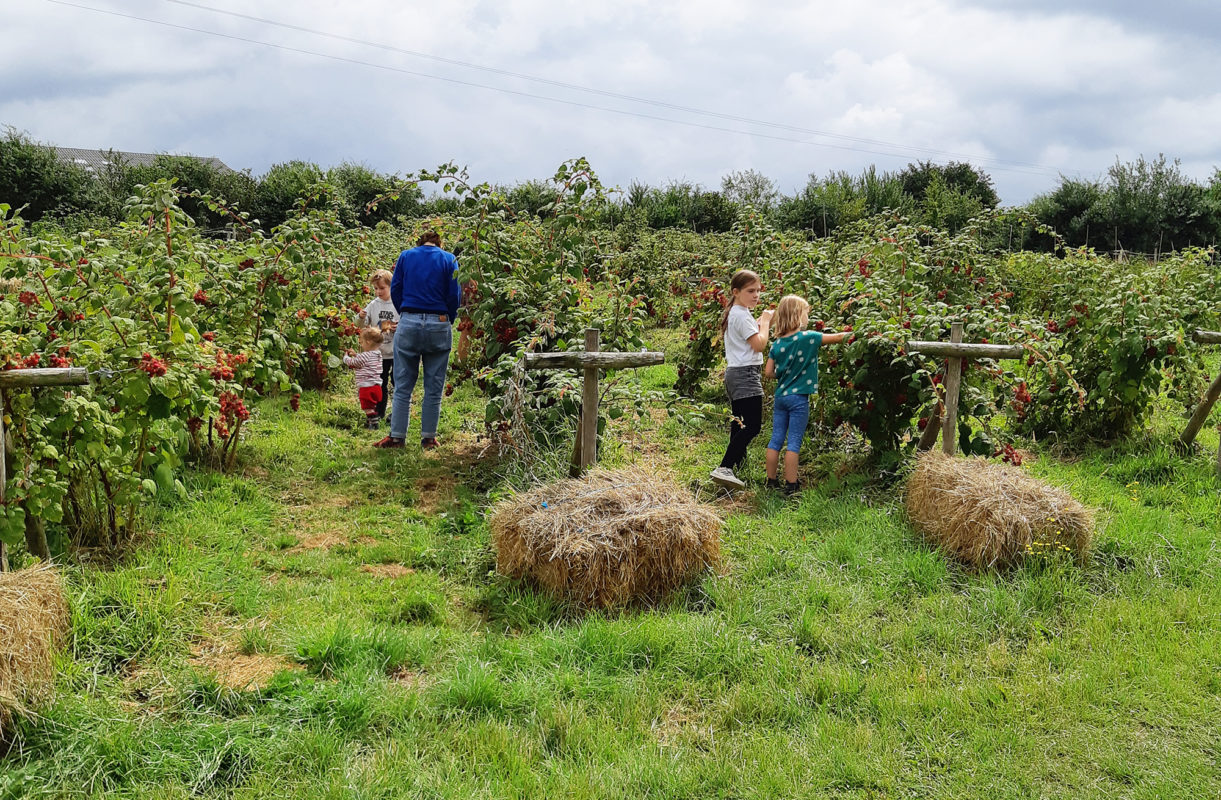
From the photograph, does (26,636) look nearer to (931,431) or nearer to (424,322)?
(424,322)

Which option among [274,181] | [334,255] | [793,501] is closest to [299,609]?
[793,501]

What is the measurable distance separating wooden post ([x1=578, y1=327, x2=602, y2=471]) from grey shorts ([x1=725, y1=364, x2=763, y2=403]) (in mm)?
1339

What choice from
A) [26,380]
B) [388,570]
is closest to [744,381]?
[388,570]

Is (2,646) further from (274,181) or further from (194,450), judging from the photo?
(274,181)

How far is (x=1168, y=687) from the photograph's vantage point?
3.28 metres

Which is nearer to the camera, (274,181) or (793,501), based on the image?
(793,501)

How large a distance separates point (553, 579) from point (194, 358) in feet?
6.72

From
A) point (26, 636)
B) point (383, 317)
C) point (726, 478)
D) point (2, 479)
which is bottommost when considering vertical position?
point (26, 636)

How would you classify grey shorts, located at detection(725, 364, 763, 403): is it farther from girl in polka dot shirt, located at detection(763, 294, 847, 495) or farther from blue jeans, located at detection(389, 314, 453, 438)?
blue jeans, located at detection(389, 314, 453, 438)

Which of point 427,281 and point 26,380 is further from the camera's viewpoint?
point 427,281

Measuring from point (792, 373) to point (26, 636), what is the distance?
14.6 ft

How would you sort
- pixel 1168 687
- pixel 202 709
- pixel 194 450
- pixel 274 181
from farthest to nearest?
pixel 274 181 < pixel 194 450 < pixel 1168 687 < pixel 202 709

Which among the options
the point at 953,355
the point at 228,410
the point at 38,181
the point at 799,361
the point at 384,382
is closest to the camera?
the point at 228,410

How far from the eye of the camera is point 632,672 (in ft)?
10.8
